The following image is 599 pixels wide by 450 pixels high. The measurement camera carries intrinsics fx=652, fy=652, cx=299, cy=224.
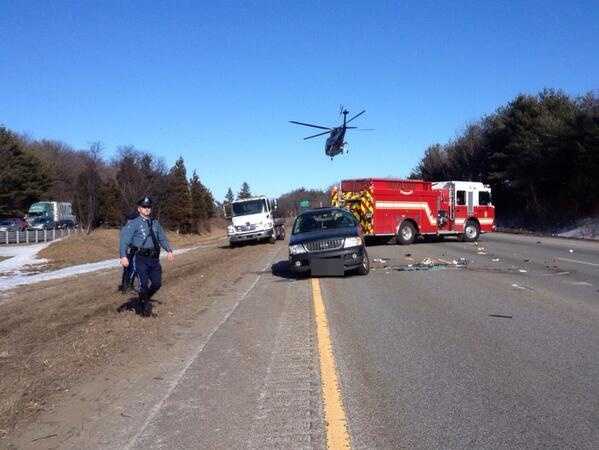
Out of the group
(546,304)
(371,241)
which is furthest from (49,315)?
(371,241)

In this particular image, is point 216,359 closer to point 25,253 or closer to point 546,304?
point 546,304

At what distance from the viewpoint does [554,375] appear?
631 centimetres

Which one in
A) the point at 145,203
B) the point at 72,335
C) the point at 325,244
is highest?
the point at 145,203

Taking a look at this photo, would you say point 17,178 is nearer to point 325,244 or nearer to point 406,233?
point 406,233

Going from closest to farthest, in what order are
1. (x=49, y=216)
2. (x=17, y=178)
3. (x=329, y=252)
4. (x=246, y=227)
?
1. (x=329, y=252)
2. (x=246, y=227)
3. (x=49, y=216)
4. (x=17, y=178)

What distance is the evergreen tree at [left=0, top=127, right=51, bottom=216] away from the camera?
6169cm

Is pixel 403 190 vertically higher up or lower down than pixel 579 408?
higher up

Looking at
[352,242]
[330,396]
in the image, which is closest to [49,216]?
[352,242]

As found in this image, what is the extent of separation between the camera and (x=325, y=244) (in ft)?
49.8

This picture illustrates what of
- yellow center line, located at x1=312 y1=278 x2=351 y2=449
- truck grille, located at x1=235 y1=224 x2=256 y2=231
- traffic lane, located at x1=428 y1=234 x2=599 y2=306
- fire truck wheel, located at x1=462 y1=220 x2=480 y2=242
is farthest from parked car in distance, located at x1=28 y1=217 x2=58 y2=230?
yellow center line, located at x1=312 y1=278 x2=351 y2=449

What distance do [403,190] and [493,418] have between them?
77.2ft

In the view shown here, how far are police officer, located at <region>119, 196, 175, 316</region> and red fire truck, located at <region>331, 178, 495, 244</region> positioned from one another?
17840 millimetres

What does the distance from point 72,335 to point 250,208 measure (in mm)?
24290

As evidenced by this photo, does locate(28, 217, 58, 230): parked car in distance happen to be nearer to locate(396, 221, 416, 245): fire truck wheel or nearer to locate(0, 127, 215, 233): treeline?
locate(0, 127, 215, 233): treeline
